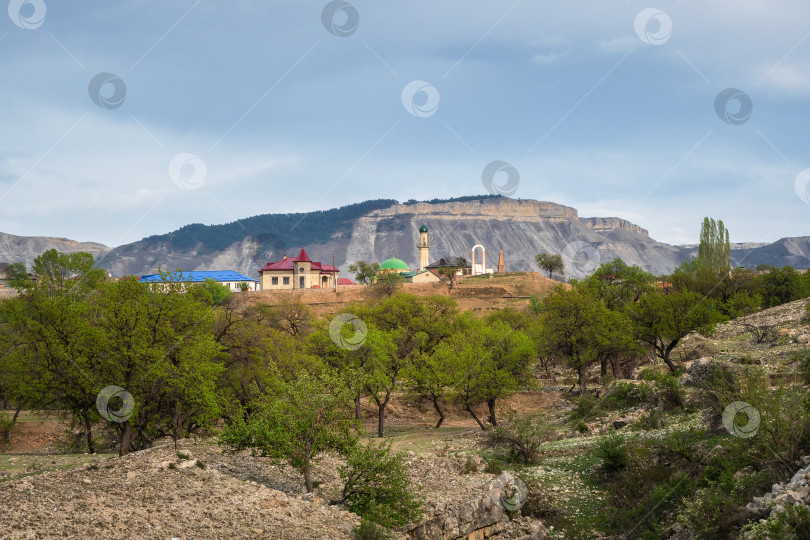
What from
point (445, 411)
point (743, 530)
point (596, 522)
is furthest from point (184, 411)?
point (445, 411)

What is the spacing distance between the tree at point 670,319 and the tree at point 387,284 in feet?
229

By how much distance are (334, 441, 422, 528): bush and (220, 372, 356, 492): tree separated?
3.83ft

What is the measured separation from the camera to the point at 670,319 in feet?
146

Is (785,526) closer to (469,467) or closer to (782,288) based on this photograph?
(469,467)

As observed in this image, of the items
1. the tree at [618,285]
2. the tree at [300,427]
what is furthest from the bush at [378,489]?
the tree at [618,285]

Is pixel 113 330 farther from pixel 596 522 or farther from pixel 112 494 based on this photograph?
pixel 596 522

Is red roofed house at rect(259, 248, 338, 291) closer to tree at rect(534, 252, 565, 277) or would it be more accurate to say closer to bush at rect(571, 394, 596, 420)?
tree at rect(534, 252, 565, 277)

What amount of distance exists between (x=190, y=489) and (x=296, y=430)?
3.93 meters

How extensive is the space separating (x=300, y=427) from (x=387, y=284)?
9322 centimetres

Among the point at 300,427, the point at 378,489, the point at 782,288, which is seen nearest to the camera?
the point at 378,489

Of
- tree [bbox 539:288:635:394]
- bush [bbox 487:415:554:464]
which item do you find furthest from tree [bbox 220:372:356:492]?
tree [bbox 539:288:635:394]

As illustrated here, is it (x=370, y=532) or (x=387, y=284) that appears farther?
(x=387, y=284)

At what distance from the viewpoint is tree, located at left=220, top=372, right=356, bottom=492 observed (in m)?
22.4

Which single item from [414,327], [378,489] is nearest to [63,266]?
[414,327]
